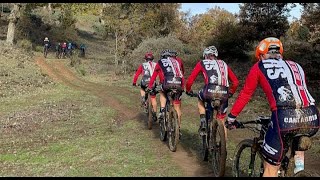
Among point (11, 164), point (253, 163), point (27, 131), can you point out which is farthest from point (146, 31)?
point (253, 163)

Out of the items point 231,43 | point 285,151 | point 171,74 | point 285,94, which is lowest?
point 285,151

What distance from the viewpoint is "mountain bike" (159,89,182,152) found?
9.85m

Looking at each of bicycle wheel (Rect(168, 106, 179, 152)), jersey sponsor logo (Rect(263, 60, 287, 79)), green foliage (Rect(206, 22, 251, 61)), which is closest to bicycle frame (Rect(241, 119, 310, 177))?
jersey sponsor logo (Rect(263, 60, 287, 79))

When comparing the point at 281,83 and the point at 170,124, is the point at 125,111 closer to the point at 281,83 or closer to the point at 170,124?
the point at 170,124

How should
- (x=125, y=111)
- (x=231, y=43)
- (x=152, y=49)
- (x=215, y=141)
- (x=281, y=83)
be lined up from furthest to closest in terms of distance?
(x=152, y=49)
(x=231, y=43)
(x=125, y=111)
(x=215, y=141)
(x=281, y=83)

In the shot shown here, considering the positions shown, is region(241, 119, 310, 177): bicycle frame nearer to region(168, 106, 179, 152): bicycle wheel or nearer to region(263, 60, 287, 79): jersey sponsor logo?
region(263, 60, 287, 79): jersey sponsor logo

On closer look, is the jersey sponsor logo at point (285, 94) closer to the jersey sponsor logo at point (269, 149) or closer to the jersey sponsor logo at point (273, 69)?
the jersey sponsor logo at point (273, 69)

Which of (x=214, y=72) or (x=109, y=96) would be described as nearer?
(x=214, y=72)

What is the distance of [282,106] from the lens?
5113 mm

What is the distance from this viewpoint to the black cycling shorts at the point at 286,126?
5.05 meters

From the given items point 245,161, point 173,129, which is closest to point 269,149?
point 245,161

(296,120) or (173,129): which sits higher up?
(296,120)

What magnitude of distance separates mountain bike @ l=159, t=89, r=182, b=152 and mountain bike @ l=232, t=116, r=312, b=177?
2.93 m

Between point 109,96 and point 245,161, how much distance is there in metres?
14.6
